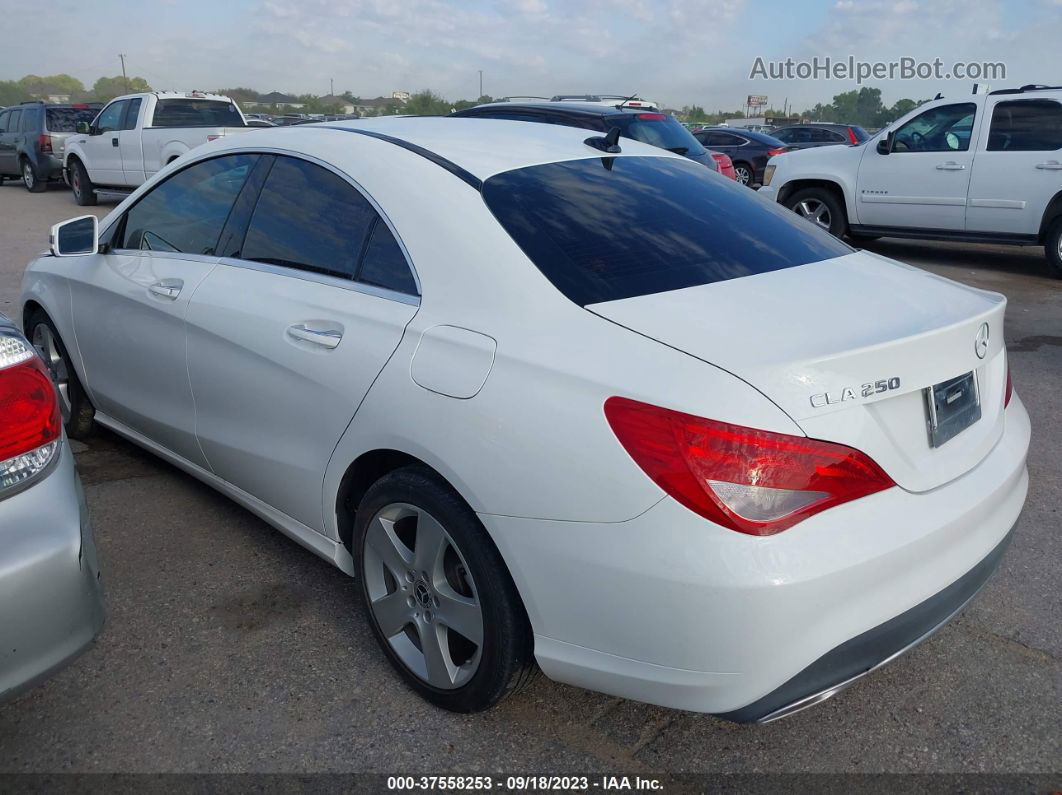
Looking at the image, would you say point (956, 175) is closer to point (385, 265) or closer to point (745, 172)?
point (385, 265)

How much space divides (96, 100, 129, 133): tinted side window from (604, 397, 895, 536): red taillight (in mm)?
15033

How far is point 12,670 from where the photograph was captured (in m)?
1.99

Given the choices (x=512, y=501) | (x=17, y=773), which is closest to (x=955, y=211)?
(x=512, y=501)

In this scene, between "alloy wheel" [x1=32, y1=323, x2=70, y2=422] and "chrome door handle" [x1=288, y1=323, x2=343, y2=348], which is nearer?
"chrome door handle" [x1=288, y1=323, x2=343, y2=348]

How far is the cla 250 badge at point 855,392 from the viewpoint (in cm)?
197

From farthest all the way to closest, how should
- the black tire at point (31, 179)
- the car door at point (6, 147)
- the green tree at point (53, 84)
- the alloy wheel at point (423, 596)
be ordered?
the green tree at point (53, 84)
the car door at point (6, 147)
the black tire at point (31, 179)
the alloy wheel at point (423, 596)

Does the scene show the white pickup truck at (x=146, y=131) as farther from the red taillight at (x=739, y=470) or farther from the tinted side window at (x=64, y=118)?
the red taillight at (x=739, y=470)

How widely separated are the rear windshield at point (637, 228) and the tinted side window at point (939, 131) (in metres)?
7.54

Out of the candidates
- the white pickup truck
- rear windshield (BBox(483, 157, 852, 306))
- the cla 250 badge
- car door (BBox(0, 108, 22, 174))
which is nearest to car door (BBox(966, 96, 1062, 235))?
rear windshield (BBox(483, 157, 852, 306))

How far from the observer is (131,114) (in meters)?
14.5

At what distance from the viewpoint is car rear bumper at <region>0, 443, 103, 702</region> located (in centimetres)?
197

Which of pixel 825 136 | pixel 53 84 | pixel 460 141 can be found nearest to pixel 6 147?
pixel 825 136

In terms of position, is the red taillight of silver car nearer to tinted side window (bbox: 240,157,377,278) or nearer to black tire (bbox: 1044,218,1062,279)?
tinted side window (bbox: 240,157,377,278)

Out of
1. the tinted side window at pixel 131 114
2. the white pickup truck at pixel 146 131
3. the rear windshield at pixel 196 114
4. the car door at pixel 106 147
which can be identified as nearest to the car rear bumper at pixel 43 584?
the white pickup truck at pixel 146 131
